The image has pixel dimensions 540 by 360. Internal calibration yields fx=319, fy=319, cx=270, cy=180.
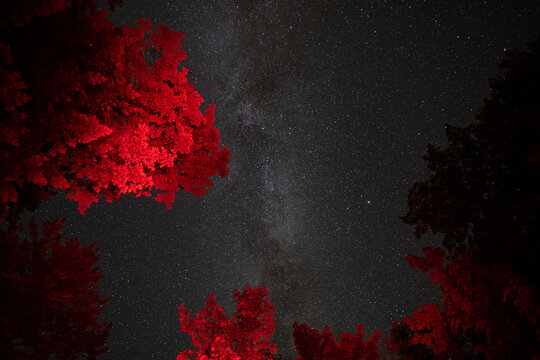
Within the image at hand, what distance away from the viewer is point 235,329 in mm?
11750

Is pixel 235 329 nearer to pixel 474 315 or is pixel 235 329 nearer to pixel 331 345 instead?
pixel 331 345

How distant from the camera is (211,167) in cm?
681

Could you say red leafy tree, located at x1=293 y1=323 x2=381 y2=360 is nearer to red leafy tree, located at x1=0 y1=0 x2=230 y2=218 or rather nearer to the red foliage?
the red foliage

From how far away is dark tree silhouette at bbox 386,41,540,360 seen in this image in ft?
17.5

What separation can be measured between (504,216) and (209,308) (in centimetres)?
993

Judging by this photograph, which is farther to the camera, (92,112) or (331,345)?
(331,345)

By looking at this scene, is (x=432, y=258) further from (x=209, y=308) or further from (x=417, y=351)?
(x=209, y=308)

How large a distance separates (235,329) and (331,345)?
14.2 feet

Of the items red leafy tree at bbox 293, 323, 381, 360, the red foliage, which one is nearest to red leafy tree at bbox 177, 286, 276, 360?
red leafy tree at bbox 293, 323, 381, 360

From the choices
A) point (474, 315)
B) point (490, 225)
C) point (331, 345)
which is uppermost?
point (331, 345)

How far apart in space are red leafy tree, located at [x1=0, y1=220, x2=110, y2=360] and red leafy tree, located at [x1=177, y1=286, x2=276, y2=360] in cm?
337

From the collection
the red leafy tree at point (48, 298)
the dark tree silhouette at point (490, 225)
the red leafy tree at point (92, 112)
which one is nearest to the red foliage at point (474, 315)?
the dark tree silhouette at point (490, 225)

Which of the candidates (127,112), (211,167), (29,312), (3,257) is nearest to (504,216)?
(211,167)

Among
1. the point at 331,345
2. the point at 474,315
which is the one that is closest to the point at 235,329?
the point at 331,345
